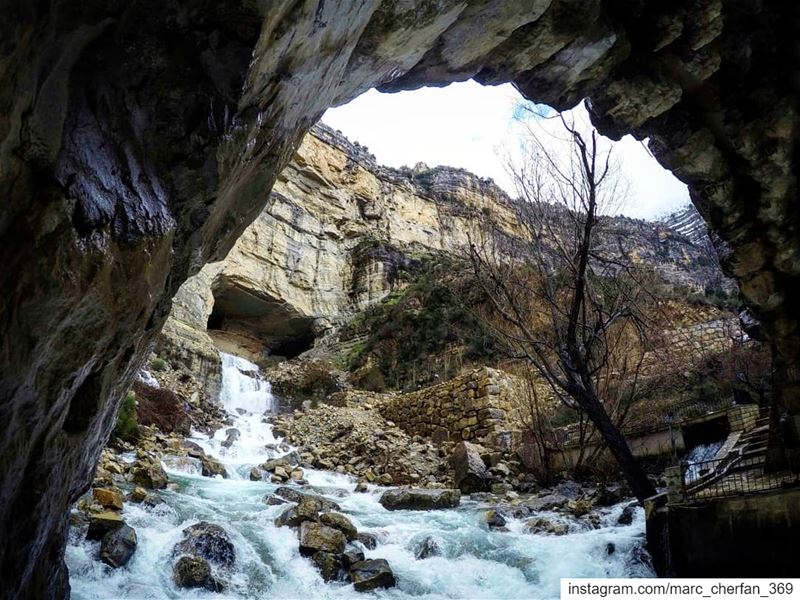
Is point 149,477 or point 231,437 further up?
point 231,437

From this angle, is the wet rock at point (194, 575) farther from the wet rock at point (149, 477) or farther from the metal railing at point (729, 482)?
the metal railing at point (729, 482)

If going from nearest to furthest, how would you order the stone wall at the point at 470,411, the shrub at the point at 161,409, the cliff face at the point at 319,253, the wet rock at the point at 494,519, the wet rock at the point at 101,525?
the wet rock at the point at 101,525 < the wet rock at the point at 494,519 < the shrub at the point at 161,409 < the stone wall at the point at 470,411 < the cliff face at the point at 319,253

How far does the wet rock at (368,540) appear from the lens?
17.8 feet

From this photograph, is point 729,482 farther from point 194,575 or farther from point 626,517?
point 194,575

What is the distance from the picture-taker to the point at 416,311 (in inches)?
752

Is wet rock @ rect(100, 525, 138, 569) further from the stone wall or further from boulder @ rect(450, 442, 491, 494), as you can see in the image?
the stone wall

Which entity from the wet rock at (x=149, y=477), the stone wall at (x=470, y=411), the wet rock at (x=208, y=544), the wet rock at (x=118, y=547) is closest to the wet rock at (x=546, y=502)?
the stone wall at (x=470, y=411)

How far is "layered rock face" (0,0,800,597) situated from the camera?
5.39 feet

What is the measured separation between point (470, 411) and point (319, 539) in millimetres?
6921

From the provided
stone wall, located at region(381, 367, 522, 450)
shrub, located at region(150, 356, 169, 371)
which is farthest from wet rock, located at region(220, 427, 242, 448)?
stone wall, located at region(381, 367, 522, 450)

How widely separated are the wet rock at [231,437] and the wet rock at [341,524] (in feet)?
17.2

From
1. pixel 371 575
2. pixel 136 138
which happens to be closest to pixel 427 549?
pixel 371 575

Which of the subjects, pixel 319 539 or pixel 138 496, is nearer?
pixel 319 539

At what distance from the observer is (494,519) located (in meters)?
6.63
